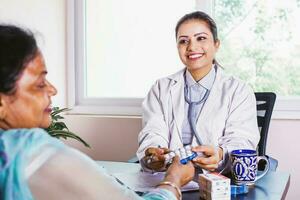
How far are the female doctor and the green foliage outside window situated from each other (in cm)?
60

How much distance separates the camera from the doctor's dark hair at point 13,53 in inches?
30.9

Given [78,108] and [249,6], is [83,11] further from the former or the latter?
[249,6]

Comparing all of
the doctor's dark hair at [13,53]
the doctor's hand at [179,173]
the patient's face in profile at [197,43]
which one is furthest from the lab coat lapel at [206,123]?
the doctor's dark hair at [13,53]

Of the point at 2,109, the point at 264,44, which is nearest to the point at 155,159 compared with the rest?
the point at 2,109

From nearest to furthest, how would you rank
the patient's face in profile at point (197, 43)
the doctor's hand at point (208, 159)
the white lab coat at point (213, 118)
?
the doctor's hand at point (208, 159) → the white lab coat at point (213, 118) → the patient's face in profile at point (197, 43)

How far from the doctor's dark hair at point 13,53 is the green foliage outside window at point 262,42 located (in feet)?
6.11

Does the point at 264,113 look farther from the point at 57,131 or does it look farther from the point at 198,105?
the point at 57,131

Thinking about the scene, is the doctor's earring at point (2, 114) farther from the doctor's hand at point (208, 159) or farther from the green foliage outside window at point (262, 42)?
the green foliage outside window at point (262, 42)

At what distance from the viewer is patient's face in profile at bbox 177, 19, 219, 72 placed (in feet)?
6.28

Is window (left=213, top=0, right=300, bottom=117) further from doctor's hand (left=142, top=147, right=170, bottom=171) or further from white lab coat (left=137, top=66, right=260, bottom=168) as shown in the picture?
doctor's hand (left=142, top=147, right=170, bottom=171)

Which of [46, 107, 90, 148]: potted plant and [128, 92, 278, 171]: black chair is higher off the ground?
[128, 92, 278, 171]: black chair

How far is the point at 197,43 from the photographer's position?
6.28ft

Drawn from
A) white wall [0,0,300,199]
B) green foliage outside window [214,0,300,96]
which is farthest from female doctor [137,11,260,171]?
white wall [0,0,300,199]

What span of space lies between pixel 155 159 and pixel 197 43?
65 cm
